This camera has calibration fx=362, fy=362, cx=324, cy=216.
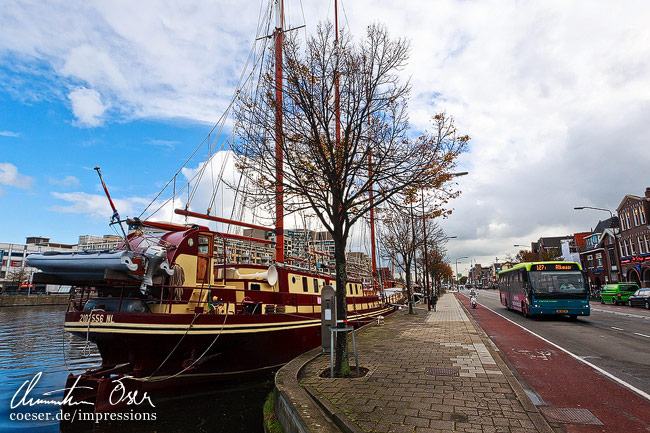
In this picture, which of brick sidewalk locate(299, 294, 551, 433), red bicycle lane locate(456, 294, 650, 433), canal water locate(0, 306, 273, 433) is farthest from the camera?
canal water locate(0, 306, 273, 433)

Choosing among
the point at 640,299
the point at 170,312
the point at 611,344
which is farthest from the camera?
the point at 640,299

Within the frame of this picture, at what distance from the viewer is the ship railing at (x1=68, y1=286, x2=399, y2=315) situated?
30.3ft

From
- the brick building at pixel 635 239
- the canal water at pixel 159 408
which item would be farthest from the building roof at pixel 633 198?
the canal water at pixel 159 408

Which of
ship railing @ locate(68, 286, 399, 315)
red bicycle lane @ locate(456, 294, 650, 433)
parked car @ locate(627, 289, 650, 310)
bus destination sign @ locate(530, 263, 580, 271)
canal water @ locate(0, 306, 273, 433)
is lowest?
canal water @ locate(0, 306, 273, 433)

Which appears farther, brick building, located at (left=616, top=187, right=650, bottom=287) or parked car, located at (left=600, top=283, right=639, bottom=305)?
brick building, located at (left=616, top=187, right=650, bottom=287)

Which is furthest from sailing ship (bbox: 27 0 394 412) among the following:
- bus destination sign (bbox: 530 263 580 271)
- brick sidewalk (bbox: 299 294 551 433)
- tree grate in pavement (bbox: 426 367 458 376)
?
bus destination sign (bbox: 530 263 580 271)

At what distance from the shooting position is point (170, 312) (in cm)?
923

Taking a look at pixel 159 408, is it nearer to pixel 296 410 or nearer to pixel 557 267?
pixel 296 410

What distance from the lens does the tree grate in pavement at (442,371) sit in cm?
759

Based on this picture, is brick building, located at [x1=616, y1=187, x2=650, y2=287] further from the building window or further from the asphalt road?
the asphalt road

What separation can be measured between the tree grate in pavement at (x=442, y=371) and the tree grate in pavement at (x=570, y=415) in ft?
6.29

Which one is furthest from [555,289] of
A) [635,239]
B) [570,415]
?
[635,239]

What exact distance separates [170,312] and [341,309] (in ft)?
14.8

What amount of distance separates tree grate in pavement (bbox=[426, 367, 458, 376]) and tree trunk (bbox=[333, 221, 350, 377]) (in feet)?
5.88
